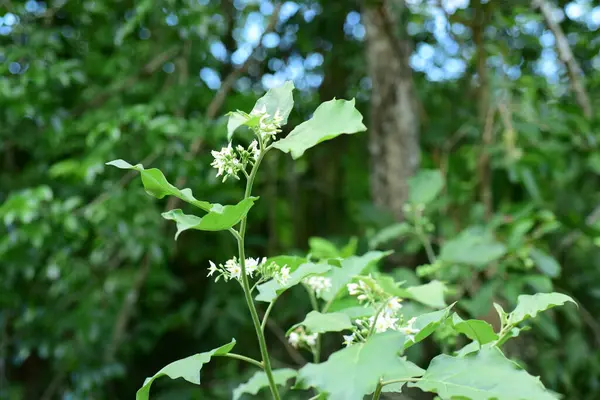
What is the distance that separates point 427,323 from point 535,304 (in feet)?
0.31

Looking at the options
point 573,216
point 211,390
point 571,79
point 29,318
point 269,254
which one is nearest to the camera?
point 573,216

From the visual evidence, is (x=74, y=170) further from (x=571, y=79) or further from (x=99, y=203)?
(x=571, y=79)

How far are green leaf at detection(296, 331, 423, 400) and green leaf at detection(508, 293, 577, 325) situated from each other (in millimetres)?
146

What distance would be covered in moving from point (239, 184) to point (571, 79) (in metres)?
1.03

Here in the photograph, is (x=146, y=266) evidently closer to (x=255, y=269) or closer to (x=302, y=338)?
(x=302, y=338)

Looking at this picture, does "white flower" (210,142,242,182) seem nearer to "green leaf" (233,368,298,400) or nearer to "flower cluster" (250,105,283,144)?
"flower cluster" (250,105,283,144)

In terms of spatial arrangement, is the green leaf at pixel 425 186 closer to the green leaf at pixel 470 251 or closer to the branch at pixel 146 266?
the green leaf at pixel 470 251

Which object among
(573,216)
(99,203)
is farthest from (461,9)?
(99,203)

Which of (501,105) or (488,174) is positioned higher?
(501,105)

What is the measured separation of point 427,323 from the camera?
51 centimetres

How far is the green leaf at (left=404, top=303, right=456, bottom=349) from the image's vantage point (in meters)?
0.48

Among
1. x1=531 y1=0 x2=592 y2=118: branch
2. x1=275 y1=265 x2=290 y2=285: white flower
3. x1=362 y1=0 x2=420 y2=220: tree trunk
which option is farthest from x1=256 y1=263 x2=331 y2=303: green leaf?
x1=531 y1=0 x2=592 y2=118: branch

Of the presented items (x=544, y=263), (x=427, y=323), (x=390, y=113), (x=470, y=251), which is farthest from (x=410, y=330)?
(x=390, y=113)

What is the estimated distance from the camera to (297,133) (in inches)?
19.0
